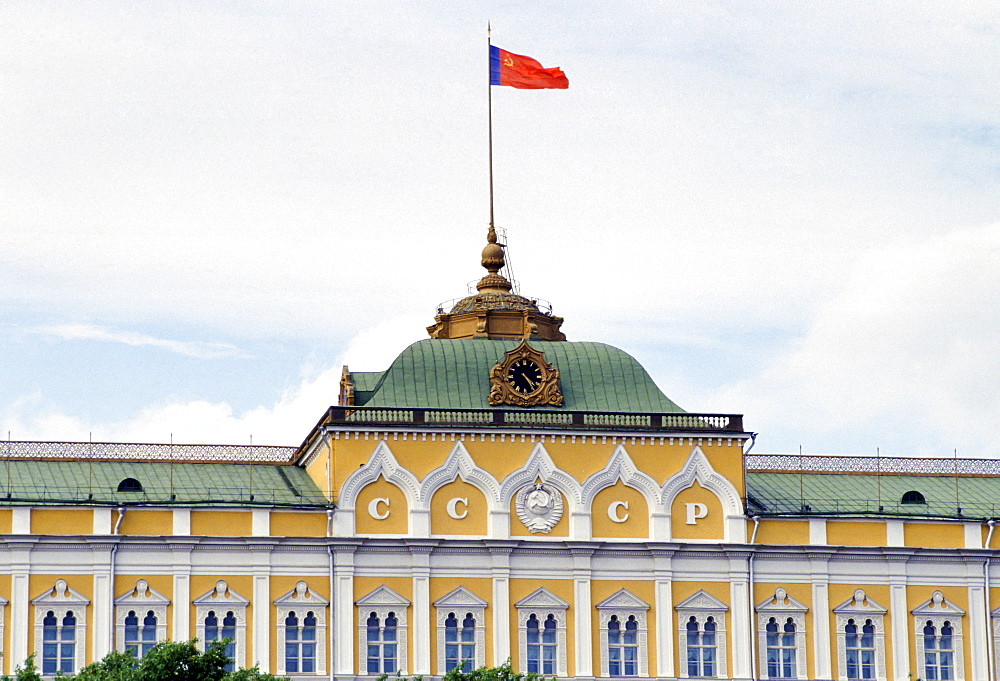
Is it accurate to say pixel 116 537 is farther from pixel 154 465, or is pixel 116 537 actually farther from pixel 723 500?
pixel 723 500

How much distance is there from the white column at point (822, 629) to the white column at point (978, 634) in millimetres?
5976

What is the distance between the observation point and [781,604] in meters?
110

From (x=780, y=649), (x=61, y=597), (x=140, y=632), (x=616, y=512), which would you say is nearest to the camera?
(x=61, y=597)

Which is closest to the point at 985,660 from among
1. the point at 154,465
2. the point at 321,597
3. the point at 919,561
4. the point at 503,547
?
the point at 919,561

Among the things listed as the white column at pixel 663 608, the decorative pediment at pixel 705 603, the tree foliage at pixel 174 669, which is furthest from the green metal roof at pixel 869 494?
the tree foliage at pixel 174 669

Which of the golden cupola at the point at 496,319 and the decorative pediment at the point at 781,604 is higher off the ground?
the golden cupola at the point at 496,319

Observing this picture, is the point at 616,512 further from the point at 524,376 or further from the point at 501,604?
the point at 524,376

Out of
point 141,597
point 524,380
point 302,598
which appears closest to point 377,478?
point 302,598

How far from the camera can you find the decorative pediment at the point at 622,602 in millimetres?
108438

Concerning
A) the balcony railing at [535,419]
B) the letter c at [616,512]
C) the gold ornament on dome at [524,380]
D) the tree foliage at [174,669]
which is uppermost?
the gold ornament on dome at [524,380]

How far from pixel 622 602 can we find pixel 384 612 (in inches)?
378

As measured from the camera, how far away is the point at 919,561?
112m

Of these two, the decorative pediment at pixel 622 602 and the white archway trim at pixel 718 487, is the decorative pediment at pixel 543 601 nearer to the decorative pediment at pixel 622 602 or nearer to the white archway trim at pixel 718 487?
the decorative pediment at pixel 622 602

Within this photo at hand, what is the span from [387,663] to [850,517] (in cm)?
2016
